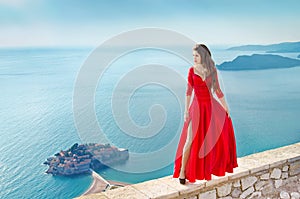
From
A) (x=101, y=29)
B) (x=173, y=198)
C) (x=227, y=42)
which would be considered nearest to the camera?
(x=173, y=198)

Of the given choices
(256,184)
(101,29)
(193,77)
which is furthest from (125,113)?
(101,29)

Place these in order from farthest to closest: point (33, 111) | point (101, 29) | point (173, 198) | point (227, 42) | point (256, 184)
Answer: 1. point (33, 111)
2. point (101, 29)
3. point (227, 42)
4. point (256, 184)
5. point (173, 198)

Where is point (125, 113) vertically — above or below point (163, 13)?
below

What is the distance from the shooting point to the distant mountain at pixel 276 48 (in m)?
11.9

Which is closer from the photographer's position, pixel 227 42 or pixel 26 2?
pixel 227 42

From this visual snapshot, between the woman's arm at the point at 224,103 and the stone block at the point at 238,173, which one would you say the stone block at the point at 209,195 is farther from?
the woman's arm at the point at 224,103

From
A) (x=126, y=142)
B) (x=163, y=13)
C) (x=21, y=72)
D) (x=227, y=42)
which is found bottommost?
(x=126, y=142)

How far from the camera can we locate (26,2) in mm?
13133

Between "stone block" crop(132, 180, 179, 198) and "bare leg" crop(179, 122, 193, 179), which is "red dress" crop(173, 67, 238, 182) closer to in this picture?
"bare leg" crop(179, 122, 193, 179)

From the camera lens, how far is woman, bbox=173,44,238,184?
167cm

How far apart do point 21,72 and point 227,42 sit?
30.4 ft

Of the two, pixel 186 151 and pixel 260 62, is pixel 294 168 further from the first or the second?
pixel 260 62

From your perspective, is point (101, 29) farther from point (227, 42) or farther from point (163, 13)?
point (227, 42)

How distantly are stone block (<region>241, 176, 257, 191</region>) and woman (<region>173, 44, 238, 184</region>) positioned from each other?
8.0 inches
